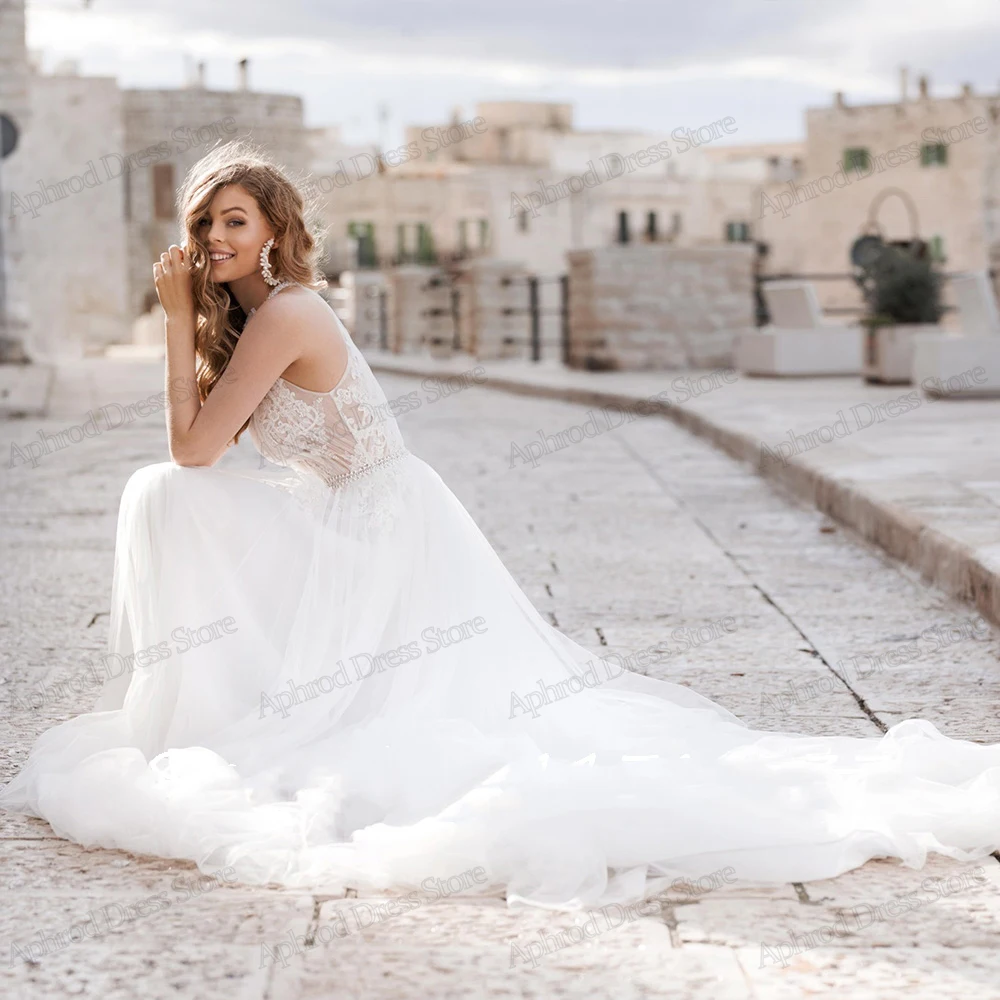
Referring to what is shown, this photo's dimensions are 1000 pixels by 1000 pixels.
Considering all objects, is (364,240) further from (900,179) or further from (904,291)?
(904,291)

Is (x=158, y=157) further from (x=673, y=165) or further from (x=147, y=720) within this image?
(x=147, y=720)

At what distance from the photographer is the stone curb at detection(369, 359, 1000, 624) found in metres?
4.17

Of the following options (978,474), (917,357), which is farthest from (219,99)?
(978,474)

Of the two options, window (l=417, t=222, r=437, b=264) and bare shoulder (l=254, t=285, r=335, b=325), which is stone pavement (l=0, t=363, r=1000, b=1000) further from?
window (l=417, t=222, r=437, b=264)

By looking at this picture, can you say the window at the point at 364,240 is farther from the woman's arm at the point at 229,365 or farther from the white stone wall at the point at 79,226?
the woman's arm at the point at 229,365

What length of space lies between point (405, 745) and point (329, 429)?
0.68 metres

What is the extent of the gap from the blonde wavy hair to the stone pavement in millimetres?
855

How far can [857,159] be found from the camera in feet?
146

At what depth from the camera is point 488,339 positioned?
66.3 ft

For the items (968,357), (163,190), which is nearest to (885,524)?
(968,357)

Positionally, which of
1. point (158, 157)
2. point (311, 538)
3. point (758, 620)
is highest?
point (158, 157)

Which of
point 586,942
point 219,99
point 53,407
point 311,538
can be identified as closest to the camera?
point 586,942

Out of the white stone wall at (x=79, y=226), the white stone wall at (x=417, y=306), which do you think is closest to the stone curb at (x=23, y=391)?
the white stone wall at (x=417, y=306)

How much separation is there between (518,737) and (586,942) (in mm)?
634
